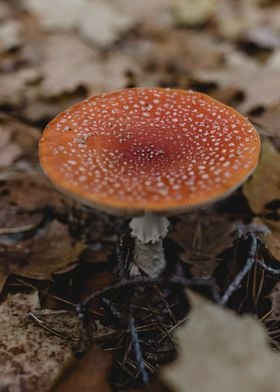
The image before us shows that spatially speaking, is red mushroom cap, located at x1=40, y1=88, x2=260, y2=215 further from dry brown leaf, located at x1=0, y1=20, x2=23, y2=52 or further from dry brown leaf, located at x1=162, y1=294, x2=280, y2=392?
dry brown leaf, located at x1=0, y1=20, x2=23, y2=52

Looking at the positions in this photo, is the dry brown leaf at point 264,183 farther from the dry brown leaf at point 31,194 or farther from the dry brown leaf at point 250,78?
the dry brown leaf at point 31,194

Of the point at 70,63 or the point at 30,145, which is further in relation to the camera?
the point at 70,63

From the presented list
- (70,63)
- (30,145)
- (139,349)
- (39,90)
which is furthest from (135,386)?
(70,63)

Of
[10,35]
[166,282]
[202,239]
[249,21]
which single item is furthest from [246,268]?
[249,21]

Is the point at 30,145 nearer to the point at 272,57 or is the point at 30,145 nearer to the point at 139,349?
the point at 139,349

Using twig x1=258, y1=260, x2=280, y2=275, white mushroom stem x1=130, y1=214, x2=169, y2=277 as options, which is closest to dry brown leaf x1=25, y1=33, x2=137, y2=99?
white mushroom stem x1=130, y1=214, x2=169, y2=277

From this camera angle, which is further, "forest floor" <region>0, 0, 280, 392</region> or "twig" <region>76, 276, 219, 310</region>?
"twig" <region>76, 276, 219, 310</region>

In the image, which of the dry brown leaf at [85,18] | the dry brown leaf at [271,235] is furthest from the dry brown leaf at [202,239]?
the dry brown leaf at [85,18]
